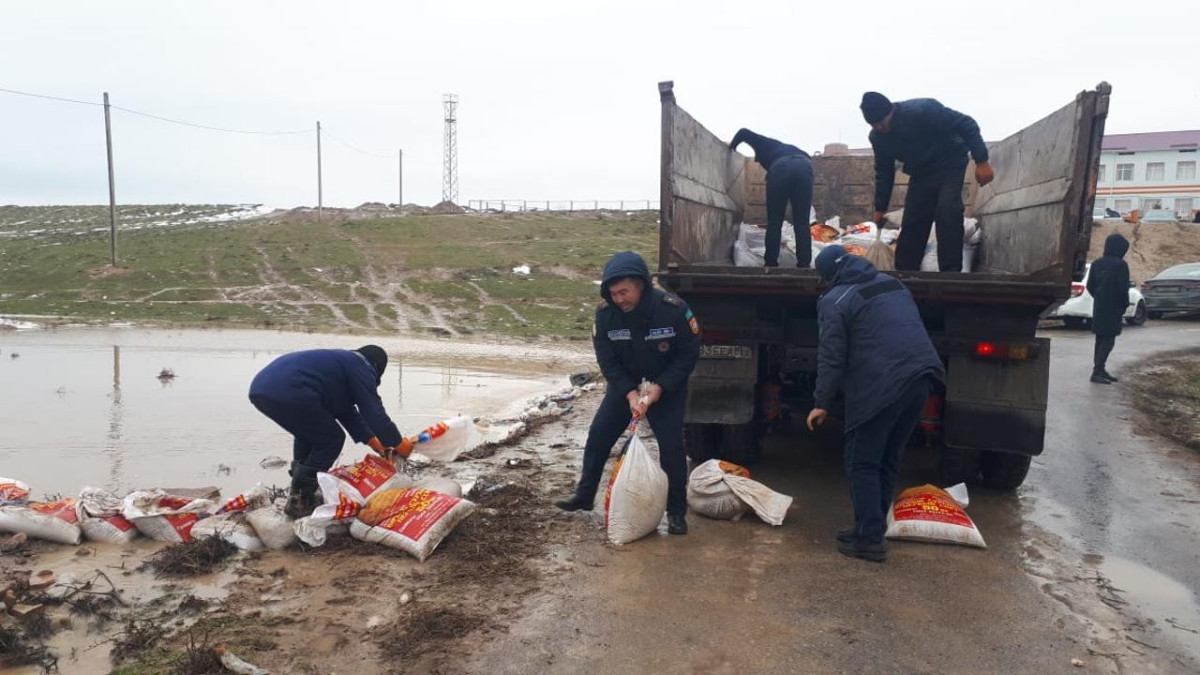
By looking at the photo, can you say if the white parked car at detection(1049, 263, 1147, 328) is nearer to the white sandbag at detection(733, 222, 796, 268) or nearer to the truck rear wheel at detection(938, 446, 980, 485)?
the white sandbag at detection(733, 222, 796, 268)

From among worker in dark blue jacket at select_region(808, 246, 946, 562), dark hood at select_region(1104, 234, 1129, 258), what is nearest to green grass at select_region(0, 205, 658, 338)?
dark hood at select_region(1104, 234, 1129, 258)

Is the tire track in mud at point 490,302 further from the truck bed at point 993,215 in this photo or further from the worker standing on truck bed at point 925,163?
the worker standing on truck bed at point 925,163

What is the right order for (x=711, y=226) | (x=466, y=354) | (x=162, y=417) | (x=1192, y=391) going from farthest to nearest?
(x=466, y=354) < (x=1192, y=391) < (x=162, y=417) < (x=711, y=226)

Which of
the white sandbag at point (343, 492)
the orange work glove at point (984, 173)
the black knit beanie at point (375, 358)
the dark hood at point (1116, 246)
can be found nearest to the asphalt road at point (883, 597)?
the white sandbag at point (343, 492)

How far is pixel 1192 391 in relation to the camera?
9945 millimetres

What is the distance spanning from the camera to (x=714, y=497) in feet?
15.9

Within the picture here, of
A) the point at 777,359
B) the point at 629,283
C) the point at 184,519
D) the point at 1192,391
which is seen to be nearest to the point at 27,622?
the point at 184,519

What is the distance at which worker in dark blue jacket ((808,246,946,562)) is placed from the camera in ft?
13.4

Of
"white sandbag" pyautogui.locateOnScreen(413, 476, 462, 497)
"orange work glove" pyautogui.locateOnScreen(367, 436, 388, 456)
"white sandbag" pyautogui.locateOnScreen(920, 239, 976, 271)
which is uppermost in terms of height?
"white sandbag" pyautogui.locateOnScreen(920, 239, 976, 271)

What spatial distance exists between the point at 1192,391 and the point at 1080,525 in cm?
645

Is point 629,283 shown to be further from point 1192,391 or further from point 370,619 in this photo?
point 1192,391

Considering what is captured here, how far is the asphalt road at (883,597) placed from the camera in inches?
125

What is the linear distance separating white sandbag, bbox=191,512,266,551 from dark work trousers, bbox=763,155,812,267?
421cm

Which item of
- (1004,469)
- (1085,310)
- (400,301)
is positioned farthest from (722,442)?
(400,301)
